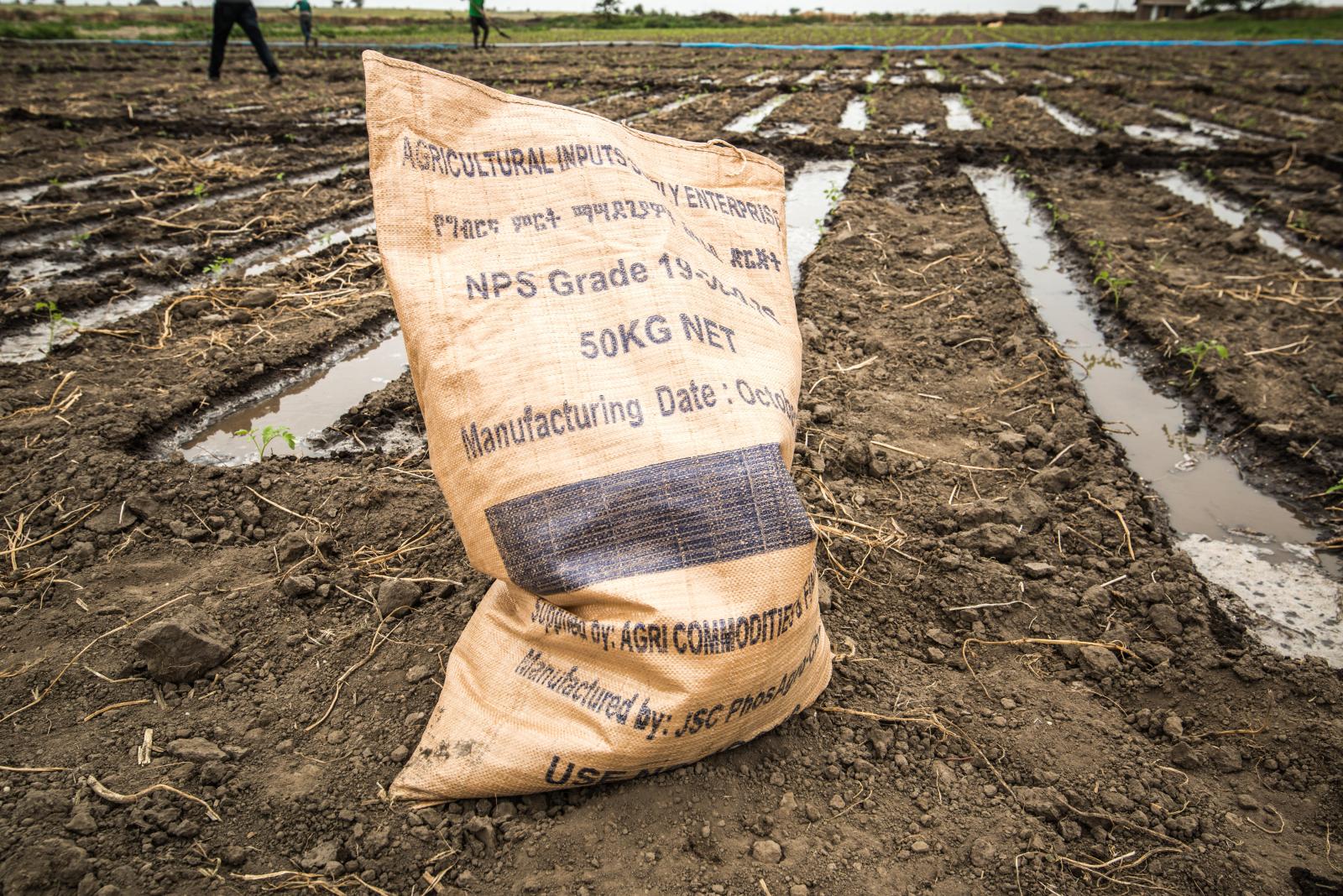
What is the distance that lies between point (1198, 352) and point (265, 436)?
12.5 ft

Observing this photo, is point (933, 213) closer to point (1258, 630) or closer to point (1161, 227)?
point (1161, 227)

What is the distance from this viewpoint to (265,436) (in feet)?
8.11

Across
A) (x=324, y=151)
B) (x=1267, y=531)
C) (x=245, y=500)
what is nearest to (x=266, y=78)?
(x=324, y=151)

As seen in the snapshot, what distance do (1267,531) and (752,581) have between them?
83.6 inches

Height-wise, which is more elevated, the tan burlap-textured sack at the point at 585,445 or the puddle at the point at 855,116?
the puddle at the point at 855,116

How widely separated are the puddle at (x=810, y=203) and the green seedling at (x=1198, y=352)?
189 centimetres

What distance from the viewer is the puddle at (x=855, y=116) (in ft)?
26.5

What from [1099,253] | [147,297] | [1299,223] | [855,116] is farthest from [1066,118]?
[147,297]

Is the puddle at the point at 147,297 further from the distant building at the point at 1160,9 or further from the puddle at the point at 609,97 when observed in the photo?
the distant building at the point at 1160,9

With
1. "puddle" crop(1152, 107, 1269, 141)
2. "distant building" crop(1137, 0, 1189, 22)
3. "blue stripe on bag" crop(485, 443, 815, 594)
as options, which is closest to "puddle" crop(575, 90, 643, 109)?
"puddle" crop(1152, 107, 1269, 141)

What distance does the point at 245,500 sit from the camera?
235 centimetres

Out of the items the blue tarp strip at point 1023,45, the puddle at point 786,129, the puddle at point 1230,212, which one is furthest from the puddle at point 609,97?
the blue tarp strip at point 1023,45

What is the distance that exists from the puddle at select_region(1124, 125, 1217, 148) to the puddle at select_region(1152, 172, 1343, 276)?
146cm

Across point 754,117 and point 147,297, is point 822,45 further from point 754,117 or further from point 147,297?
point 147,297
